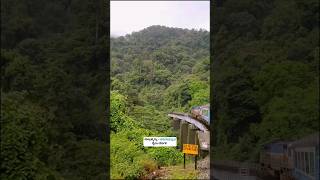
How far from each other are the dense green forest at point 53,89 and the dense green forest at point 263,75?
1.78 meters

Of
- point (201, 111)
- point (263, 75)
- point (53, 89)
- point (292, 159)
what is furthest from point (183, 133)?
point (53, 89)

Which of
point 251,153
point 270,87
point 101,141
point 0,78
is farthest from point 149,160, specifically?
point 0,78

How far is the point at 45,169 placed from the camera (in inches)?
337

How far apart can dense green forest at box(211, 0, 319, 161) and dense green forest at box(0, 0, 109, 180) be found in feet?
5.83

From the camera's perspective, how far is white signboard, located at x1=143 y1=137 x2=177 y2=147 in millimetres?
8523

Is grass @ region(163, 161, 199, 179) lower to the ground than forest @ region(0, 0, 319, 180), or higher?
lower

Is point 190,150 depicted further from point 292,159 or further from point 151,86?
point 292,159

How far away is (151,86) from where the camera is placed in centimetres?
891

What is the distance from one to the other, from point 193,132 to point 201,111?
0.40m

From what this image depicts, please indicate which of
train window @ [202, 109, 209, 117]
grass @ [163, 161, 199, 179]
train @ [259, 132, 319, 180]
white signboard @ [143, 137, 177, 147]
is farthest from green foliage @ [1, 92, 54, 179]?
train @ [259, 132, 319, 180]

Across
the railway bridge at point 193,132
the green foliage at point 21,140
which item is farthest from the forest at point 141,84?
the railway bridge at point 193,132

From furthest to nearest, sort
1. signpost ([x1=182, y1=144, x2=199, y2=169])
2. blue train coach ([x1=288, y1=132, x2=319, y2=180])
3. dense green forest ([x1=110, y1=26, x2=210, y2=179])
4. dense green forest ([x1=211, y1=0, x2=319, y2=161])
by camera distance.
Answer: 1. dense green forest ([x1=110, y1=26, x2=210, y2=179])
2. signpost ([x1=182, y1=144, x2=199, y2=169])
3. dense green forest ([x1=211, y1=0, x2=319, y2=161])
4. blue train coach ([x1=288, y1=132, x2=319, y2=180])

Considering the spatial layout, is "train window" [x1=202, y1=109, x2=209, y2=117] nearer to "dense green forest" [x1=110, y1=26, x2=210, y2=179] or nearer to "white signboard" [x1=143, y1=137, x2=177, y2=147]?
"dense green forest" [x1=110, y1=26, x2=210, y2=179]

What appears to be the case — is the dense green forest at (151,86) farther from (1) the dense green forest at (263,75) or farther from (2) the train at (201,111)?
(1) the dense green forest at (263,75)
